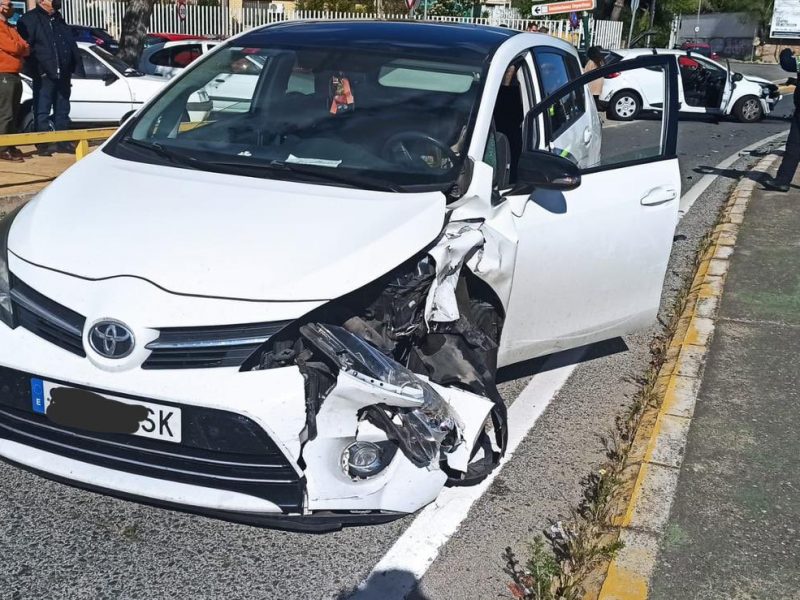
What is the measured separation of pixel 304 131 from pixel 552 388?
6.59ft

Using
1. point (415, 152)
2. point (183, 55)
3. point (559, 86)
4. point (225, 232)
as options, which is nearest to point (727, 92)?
point (183, 55)

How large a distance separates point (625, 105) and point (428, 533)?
17.9 meters

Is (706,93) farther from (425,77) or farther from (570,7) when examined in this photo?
(425,77)

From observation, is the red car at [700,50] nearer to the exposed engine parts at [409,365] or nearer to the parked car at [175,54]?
the parked car at [175,54]

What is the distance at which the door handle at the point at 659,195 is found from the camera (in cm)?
472

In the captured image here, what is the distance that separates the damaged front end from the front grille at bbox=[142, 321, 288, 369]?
0.06 metres

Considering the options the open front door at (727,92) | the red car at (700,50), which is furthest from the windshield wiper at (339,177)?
the red car at (700,50)

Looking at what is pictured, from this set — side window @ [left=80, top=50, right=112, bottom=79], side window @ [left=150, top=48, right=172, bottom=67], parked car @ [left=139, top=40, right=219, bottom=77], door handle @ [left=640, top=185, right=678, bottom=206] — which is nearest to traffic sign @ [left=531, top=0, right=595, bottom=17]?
parked car @ [left=139, top=40, right=219, bottom=77]

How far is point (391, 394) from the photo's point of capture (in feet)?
10.1

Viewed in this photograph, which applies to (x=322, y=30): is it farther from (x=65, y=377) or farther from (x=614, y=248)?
(x=65, y=377)

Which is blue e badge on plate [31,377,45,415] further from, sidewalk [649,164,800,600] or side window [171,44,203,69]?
side window [171,44,203,69]

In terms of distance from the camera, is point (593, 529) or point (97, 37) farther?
point (97, 37)

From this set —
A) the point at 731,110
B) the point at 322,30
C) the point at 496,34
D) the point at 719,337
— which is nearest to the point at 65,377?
the point at 322,30

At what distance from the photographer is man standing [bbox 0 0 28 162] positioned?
35.0 feet
